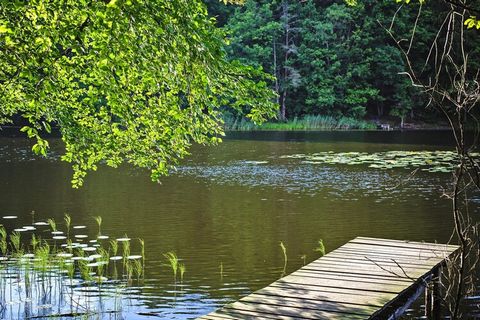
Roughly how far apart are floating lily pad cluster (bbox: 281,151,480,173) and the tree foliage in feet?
62.1

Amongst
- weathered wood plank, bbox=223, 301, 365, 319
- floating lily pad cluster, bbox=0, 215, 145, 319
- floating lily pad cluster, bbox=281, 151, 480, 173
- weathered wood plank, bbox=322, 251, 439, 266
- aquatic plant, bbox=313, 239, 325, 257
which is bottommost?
floating lily pad cluster, bbox=0, 215, 145, 319

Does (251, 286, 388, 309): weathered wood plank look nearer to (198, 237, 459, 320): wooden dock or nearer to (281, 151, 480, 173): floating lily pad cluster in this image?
(198, 237, 459, 320): wooden dock

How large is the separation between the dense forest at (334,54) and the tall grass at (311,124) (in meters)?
1.30

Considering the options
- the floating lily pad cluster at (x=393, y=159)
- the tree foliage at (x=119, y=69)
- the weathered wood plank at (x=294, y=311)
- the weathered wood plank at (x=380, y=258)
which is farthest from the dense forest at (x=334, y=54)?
the weathered wood plank at (x=294, y=311)

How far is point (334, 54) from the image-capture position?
5516 cm

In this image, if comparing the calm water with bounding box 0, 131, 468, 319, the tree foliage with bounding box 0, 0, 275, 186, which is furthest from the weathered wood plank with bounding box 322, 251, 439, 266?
the tree foliage with bounding box 0, 0, 275, 186

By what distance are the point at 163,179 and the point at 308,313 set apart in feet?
58.6

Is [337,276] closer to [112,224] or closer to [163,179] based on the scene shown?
[112,224]

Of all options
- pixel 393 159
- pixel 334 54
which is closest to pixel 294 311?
pixel 393 159

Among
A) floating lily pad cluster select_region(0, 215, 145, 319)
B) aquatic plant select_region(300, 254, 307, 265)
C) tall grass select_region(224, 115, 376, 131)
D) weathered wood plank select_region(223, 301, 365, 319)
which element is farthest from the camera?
tall grass select_region(224, 115, 376, 131)

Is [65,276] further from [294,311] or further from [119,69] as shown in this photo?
[294,311]

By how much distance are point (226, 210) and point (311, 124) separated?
114ft

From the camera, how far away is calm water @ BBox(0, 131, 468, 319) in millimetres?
11625

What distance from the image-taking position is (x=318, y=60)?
53938 mm
